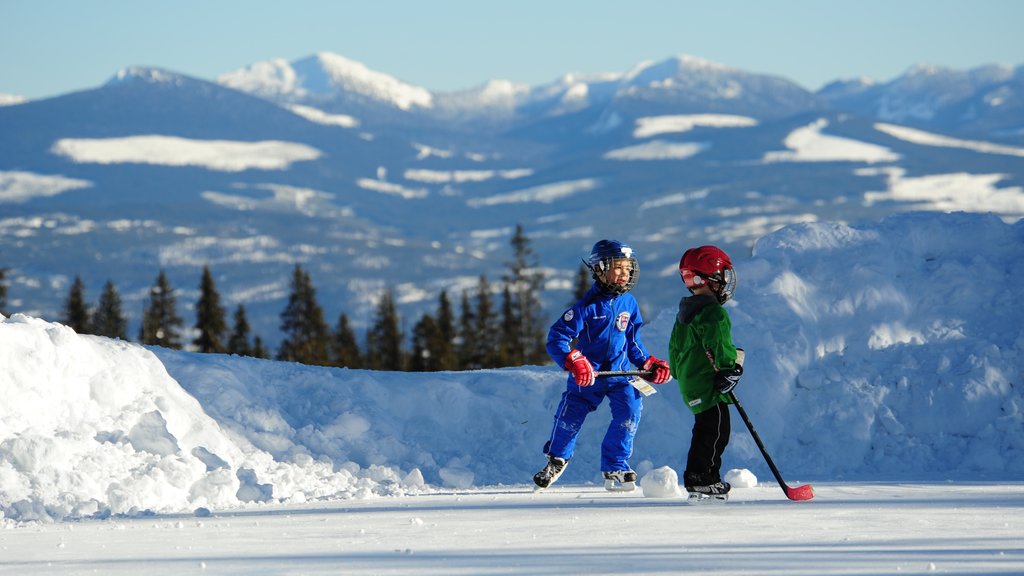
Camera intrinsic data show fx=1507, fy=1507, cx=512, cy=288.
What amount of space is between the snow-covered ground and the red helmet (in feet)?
4.53

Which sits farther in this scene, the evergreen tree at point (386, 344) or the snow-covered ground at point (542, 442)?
the evergreen tree at point (386, 344)

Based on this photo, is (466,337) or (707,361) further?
(466,337)

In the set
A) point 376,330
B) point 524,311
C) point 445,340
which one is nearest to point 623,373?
point 445,340

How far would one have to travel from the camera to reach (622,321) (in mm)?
11273

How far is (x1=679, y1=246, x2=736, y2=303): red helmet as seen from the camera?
10320mm

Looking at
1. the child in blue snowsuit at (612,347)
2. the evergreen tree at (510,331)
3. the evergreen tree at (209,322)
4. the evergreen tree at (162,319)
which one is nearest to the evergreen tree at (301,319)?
the evergreen tree at (162,319)

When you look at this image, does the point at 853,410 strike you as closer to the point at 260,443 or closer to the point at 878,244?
the point at 878,244

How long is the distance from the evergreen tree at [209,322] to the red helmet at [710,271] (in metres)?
66.4

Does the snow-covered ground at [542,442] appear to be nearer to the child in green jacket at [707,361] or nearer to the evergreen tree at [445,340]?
the child in green jacket at [707,361]

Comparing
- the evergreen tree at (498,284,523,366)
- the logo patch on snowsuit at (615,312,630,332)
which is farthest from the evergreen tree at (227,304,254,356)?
the logo patch on snowsuit at (615,312,630,332)

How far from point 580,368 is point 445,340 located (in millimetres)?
66953

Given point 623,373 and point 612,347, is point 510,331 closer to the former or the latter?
point 612,347

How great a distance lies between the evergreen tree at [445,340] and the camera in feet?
242

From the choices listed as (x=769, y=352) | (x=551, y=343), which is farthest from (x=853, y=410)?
(x=551, y=343)
